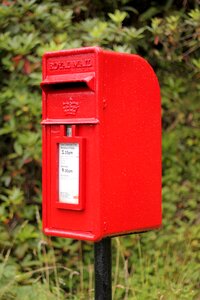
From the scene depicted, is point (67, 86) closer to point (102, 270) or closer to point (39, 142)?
point (102, 270)

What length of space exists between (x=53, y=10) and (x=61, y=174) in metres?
2.58

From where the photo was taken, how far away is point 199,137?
19.7ft

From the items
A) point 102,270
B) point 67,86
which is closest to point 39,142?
point 67,86

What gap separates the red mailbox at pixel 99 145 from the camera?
3.23 metres

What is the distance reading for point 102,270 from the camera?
11.0 ft

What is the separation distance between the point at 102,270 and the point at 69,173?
1.51 feet

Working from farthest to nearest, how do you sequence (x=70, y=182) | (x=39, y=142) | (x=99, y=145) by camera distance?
(x=39, y=142), (x=70, y=182), (x=99, y=145)

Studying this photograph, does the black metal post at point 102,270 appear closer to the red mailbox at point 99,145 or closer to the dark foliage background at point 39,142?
the red mailbox at point 99,145

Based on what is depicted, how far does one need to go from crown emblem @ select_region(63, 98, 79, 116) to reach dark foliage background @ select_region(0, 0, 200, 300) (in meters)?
1.79

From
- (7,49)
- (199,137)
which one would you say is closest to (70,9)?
(7,49)

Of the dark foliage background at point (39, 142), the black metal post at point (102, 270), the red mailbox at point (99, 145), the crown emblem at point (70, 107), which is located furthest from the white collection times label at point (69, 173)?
the dark foliage background at point (39, 142)

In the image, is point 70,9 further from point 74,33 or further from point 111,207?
point 111,207

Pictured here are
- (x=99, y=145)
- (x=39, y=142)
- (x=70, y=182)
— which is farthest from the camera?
(x=39, y=142)

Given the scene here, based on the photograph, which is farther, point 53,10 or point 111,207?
point 53,10
